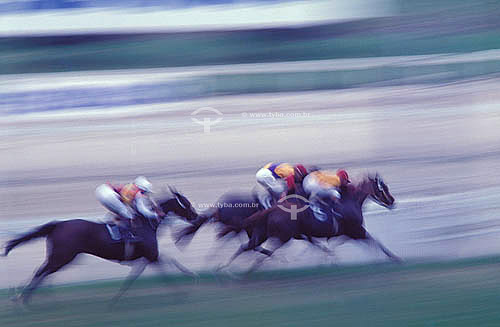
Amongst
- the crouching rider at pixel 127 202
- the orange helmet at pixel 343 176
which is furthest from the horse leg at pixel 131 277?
the orange helmet at pixel 343 176

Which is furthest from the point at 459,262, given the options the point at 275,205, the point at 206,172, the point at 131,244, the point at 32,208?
the point at 32,208

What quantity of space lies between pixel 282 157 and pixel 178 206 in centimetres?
97

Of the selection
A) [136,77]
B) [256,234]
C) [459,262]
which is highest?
[136,77]

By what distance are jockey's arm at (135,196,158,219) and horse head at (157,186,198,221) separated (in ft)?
0.56

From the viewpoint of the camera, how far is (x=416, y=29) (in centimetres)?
628

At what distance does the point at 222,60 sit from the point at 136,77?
2.11 ft

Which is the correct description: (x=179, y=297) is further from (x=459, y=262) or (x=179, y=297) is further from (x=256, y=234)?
(x=459, y=262)

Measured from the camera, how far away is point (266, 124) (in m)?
6.09

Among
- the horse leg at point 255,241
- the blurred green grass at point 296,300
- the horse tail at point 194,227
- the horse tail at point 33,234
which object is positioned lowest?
the blurred green grass at point 296,300

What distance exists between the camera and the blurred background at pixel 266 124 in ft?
18.7

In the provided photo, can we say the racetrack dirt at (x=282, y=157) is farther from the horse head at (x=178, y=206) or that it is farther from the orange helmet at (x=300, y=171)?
the horse head at (x=178, y=206)

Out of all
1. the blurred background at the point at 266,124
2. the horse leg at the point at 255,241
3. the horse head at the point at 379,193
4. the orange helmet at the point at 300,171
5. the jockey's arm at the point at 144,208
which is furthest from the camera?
the horse head at the point at 379,193

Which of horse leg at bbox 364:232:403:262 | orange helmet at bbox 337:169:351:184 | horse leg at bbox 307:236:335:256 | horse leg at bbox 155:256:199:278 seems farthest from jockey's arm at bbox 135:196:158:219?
horse leg at bbox 364:232:403:262

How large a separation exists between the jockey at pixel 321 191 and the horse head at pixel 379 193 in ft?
0.80
